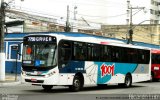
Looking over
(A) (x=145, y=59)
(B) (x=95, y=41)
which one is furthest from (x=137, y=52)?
(B) (x=95, y=41)

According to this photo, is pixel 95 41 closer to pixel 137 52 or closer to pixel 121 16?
pixel 137 52

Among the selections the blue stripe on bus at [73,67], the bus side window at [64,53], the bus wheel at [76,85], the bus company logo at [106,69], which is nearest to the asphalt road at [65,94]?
the bus wheel at [76,85]

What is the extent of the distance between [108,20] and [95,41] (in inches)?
3025

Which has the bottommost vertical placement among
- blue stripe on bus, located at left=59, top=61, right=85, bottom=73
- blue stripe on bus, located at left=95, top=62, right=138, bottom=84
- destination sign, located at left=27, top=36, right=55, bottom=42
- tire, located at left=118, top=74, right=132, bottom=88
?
tire, located at left=118, top=74, right=132, bottom=88

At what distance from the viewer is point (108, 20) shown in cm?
10144

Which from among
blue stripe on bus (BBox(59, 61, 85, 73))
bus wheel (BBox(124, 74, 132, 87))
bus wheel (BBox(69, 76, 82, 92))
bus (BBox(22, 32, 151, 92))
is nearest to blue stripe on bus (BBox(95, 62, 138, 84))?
bus (BBox(22, 32, 151, 92))

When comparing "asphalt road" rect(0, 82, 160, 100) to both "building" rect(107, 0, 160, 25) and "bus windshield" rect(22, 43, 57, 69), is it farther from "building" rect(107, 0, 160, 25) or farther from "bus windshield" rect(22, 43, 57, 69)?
"building" rect(107, 0, 160, 25)

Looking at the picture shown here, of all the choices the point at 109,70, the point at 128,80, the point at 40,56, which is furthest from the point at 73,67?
the point at 128,80

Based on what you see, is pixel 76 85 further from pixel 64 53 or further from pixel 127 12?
pixel 127 12

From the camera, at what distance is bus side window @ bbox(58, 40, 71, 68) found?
2196 cm

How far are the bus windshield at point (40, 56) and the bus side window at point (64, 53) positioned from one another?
374 millimetres

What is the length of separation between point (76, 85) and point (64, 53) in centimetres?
209

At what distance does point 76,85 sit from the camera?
2314 centimetres

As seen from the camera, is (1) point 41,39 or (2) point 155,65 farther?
(2) point 155,65
